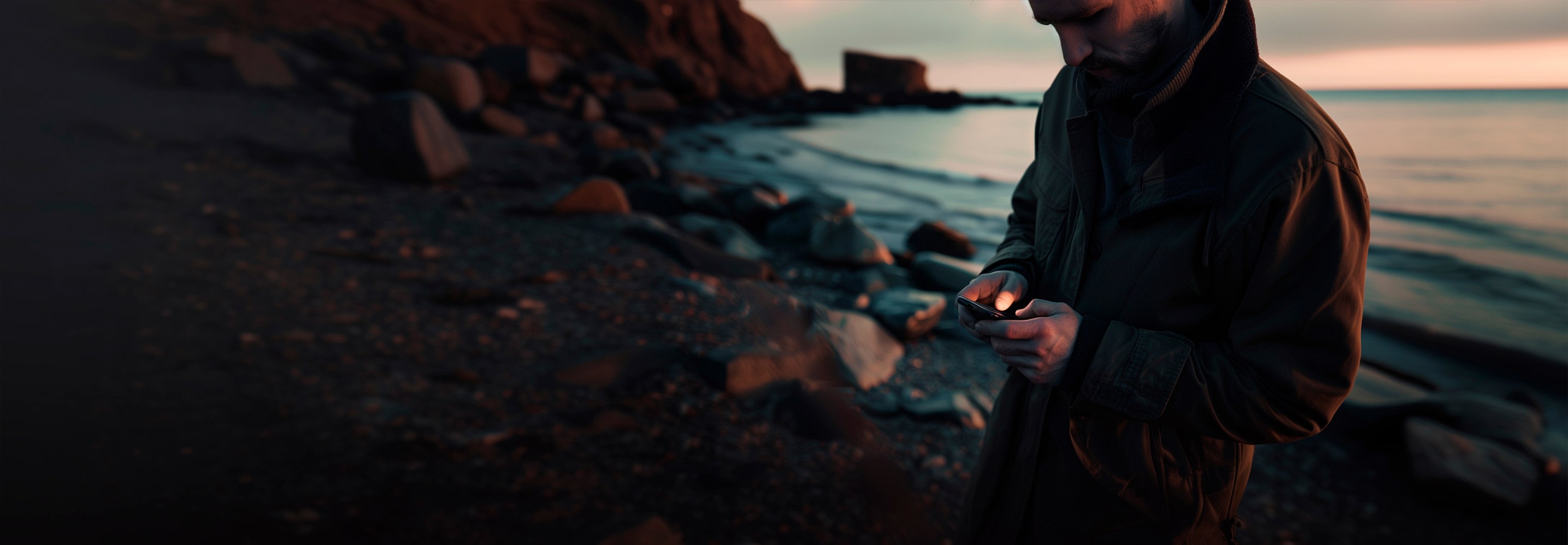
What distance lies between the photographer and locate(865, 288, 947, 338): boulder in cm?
430

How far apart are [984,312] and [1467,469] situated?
11.4ft

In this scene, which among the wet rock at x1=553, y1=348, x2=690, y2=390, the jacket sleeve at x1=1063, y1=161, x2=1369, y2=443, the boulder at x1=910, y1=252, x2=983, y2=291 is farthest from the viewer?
the boulder at x1=910, y1=252, x2=983, y2=291

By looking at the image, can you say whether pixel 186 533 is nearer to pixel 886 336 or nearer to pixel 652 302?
pixel 652 302

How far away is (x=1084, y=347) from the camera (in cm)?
117

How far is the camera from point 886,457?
9.73 ft

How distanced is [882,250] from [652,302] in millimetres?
2599

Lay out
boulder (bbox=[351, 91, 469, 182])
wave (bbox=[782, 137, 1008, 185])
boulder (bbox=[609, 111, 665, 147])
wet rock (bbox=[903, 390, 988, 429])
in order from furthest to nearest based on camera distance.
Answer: boulder (bbox=[609, 111, 665, 147]), wave (bbox=[782, 137, 1008, 185]), boulder (bbox=[351, 91, 469, 182]), wet rock (bbox=[903, 390, 988, 429])

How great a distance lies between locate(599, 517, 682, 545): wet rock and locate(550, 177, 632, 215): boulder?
13.4ft

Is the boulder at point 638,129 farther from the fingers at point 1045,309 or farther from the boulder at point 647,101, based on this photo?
the fingers at point 1045,309

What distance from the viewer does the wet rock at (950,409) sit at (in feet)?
10.9

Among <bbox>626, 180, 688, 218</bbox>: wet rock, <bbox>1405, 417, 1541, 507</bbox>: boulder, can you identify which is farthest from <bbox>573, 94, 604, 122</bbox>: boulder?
<bbox>1405, 417, 1541, 507</bbox>: boulder

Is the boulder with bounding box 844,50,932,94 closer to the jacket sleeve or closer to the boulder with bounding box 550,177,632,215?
the boulder with bounding box 550,177,632,215

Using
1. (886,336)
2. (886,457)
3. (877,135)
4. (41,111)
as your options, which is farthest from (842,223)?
(877,135)

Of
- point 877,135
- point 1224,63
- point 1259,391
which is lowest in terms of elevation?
point 877,135
